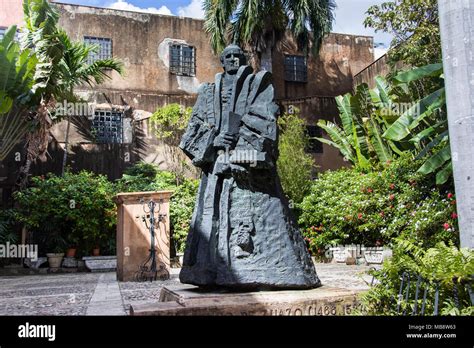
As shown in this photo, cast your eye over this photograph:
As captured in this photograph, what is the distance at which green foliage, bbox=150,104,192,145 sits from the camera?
1795cm

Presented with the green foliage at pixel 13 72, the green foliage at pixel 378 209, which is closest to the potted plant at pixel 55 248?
the green foliage at pixel 13 72

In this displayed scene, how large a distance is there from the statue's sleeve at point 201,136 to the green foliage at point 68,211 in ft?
33.2

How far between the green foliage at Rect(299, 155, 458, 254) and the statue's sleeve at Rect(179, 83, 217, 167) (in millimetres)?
6560

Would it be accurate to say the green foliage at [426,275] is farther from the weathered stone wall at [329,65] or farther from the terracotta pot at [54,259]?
the weathered stone wall at [329,65]

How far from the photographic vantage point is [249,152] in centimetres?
454

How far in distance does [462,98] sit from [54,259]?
1270cm

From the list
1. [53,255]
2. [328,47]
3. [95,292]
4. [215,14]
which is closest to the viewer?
[95,292]

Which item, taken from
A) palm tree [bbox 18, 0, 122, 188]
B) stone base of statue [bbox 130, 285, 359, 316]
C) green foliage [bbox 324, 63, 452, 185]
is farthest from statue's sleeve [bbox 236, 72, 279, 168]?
palm tree [bbox 18, 0, 122, 188]

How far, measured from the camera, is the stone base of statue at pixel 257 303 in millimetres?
3947

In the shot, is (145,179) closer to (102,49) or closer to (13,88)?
(13,88)

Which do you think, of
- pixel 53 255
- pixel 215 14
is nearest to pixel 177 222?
pixel 53 255

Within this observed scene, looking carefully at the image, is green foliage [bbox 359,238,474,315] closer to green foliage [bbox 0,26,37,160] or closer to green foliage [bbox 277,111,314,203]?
green foliage [bbox 277,111,314,203]

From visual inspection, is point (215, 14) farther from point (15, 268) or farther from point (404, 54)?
point (15, 268)
